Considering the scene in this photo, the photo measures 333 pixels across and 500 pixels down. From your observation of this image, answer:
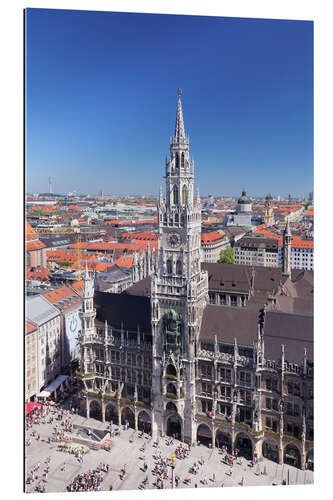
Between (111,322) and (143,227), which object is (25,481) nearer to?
(111,322)

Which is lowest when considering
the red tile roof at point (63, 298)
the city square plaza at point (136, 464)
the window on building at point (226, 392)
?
the city square plaza at point (136, 464)

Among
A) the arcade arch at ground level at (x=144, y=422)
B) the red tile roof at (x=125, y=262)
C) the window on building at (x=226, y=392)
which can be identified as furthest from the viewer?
the red tile roof at (x=125, y=262)

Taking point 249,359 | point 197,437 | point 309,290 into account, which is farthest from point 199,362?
point 309,290

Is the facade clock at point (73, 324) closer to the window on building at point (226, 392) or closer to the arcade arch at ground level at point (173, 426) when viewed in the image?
the arcade arch at ground level at point (173, 426)

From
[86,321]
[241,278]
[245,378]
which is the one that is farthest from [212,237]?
[245,378]

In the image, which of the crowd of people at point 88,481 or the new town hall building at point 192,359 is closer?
the crowd of people at point 88,481

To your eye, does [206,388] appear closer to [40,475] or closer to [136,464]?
[136,464]

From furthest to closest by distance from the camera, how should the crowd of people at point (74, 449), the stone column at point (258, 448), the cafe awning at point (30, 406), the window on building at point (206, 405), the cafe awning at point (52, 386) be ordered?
the cafe awning at point (52, 386) < the cafe awning at point (30, 406) < the window on building at point (206, 405) < the crowd of people at point (74, 449) < the stone column at point (258, 448)

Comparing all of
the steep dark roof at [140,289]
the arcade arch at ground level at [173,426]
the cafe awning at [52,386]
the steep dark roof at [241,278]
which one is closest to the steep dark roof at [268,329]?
the arcade arch at ground level at [173,426]
